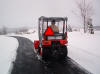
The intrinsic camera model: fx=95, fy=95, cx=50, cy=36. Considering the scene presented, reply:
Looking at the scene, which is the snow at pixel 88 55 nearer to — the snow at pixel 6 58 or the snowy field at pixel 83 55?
the snowy field at pixel 83 55

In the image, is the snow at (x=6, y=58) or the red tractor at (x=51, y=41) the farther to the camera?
the red tractor at (x=51, y=41)

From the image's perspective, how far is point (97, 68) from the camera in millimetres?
4688

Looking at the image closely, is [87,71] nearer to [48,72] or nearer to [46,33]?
[48,72]

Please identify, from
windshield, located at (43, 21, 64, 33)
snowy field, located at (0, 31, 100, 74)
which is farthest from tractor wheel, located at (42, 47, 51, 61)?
snowy field, located at (0, 31, 100, 74)

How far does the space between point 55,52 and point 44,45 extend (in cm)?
84

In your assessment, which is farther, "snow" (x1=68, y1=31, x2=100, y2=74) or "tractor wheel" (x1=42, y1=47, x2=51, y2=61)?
"tractor wheel" (x1=42, y1=47, x2=51, y2=61)

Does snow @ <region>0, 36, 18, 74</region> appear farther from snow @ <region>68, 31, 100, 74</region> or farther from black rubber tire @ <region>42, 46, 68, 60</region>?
snow @ <region>68, 31, 100, 74</region>

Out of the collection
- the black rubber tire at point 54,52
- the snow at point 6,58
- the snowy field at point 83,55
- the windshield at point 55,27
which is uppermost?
the windshield at point 55,27

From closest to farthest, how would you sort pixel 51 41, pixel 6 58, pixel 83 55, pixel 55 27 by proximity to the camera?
pixel 51 41 → pixel 55 27 → pixel 6 58 → pixel 83 55

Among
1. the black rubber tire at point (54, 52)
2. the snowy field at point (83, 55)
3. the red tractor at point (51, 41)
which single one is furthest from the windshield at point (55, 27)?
the snowy field at point (83, 55)

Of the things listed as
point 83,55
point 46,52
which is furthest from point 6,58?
point 83,55

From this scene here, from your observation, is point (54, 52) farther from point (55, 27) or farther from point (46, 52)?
point (55, 27)

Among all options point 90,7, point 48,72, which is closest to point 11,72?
point 48,72

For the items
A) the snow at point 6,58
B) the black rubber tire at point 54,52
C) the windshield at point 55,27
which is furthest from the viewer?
the windshield at point 55,27
